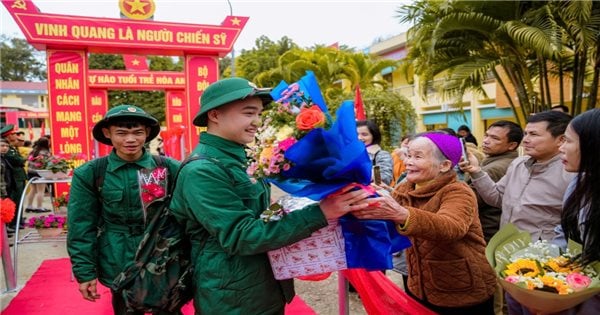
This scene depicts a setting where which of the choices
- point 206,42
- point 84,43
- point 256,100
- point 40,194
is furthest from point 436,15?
point 40,194

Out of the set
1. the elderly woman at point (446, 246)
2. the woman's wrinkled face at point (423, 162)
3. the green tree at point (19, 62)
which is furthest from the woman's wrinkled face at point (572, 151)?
the green tree at point (19, 62)

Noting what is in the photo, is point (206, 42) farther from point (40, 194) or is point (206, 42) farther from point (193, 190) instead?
point (193, 190)

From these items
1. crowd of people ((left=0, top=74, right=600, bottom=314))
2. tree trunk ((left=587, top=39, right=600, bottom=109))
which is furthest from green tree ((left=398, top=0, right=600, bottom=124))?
crowd of people ((left=0, top=74, right=600, bottom=314))

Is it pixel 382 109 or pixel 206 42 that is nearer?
pixel 206 42

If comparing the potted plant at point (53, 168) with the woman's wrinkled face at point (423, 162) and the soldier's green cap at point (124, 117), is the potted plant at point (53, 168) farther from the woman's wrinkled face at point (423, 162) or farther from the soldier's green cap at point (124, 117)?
the woman's wrinkled face at point (423, 162)

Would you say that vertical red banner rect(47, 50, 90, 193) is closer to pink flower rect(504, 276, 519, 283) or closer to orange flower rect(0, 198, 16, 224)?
orange flower rect(0, 198, 16, 224)

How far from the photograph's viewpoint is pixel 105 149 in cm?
1276

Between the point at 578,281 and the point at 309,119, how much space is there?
111cm

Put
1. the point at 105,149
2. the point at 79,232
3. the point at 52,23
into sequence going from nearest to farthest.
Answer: the point at 79,232
the point at 52,23
the point at 105,149

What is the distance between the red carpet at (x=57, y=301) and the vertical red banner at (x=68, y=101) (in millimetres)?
5351

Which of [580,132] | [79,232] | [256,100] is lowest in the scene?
[79,232]

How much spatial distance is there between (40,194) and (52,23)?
417cm

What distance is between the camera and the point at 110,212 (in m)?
2.56

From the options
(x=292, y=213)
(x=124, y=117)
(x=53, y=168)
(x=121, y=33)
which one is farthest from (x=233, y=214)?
(x=121, y=33)
